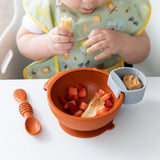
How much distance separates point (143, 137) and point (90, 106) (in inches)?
6.4

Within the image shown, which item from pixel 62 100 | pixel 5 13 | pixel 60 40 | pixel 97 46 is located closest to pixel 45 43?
pixel 60 40

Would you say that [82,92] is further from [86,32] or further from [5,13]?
[5,13]

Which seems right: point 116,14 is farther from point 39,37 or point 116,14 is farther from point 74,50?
point 39,37

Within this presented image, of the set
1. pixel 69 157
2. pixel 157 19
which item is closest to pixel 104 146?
pixel 69 157

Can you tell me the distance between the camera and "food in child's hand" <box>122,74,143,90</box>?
21.8 inches

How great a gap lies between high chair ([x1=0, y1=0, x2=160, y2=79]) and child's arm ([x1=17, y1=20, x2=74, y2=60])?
0.05 meters

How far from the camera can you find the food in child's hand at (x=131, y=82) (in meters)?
0.55

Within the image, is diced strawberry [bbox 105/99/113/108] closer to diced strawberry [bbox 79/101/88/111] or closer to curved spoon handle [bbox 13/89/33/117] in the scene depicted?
diced strawberry [bbox 79/101/88/111]

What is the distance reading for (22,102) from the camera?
0.62 m

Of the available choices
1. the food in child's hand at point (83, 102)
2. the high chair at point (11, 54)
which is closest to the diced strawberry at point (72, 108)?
the food in child's hand at point (83, 102)

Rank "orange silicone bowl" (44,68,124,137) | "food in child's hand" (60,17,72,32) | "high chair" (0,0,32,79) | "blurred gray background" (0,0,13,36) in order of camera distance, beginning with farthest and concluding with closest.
A: "blurred gray background" (0,0,13,36) < "high chair" (0,0,32,79) < "food in child's hand" (60,17,72,32) < "orange silicone bowl" (44,68,124,137)

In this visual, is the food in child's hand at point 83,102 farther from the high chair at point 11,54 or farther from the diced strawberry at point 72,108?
the high chair at point 11,54

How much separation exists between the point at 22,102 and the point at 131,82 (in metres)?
0.31

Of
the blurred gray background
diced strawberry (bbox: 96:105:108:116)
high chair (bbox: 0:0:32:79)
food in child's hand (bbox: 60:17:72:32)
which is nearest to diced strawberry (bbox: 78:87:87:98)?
diced strawberry (bbox: 96:105:108:116)
